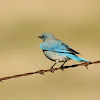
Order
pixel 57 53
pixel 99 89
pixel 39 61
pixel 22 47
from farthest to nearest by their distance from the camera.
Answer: pixel 22 47 < pixel 39 61 < pixel 99 89 < pixel 57 53

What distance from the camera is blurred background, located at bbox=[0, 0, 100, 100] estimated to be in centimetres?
1400

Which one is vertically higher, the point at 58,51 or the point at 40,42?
the point at 40,42

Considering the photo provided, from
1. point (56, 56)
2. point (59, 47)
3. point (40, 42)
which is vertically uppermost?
point (40, 42)

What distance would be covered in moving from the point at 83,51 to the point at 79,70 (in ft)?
4.99

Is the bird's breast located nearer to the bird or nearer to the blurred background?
the bird

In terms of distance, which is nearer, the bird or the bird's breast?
the bird

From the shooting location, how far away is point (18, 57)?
17234 millimetres

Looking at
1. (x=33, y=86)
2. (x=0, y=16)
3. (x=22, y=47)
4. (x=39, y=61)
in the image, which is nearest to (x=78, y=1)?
(x=0, y=16)

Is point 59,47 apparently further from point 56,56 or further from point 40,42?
point 40,42

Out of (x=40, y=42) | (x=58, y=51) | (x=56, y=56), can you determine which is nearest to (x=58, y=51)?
(x=58, y=51)

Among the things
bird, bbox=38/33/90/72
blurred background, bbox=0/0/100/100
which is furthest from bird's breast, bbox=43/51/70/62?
blurred background, bbox=0/0/100/100

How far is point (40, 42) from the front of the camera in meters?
18.5

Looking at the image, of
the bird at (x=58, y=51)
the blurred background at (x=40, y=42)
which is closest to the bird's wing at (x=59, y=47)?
the bird at (x=58, y=51)

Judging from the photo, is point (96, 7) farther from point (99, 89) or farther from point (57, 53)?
point (57, 53)
